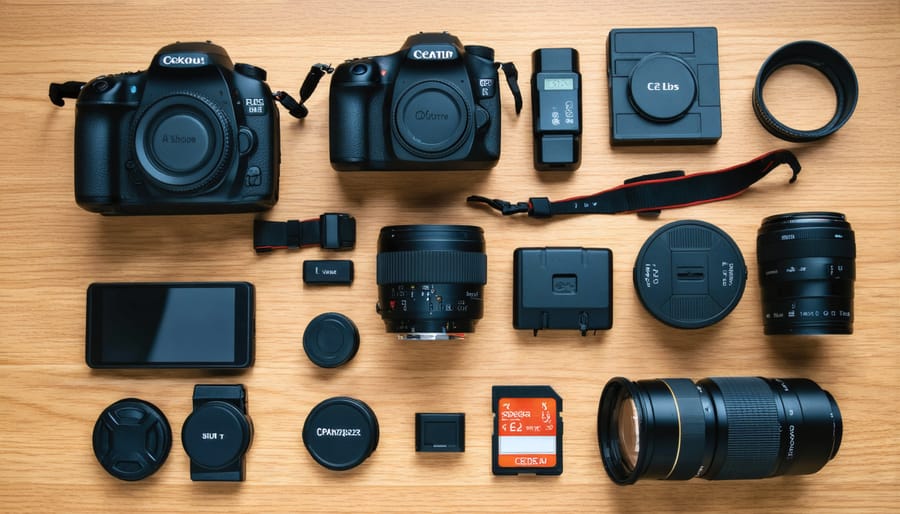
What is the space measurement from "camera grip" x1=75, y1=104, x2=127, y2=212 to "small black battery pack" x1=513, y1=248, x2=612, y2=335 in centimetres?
75

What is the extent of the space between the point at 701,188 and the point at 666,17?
0.34 meters

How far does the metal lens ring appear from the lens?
123cm

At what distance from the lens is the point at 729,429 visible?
108 centimetres

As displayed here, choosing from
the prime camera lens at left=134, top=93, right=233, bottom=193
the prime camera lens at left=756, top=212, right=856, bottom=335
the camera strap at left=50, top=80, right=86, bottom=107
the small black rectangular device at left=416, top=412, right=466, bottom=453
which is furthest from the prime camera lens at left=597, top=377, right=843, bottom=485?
the camera strap at left=50, top=80, right=86, bottom=107

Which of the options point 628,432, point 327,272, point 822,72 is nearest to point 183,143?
point 327,272

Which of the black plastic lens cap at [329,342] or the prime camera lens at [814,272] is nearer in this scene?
the prime camera lens at [814,272]

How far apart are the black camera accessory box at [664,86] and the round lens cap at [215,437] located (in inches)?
34.7

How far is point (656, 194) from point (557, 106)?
25 centimetres

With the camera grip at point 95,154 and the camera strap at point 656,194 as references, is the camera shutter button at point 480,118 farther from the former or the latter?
the camera grip at point 95,154

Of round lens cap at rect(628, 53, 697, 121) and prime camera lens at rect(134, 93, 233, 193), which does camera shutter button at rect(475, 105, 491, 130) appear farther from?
prime camera lens at rect(134, 93, 233, 193)

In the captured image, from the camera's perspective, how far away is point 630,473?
1.12 m

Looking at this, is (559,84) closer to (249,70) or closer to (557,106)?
(557,106)

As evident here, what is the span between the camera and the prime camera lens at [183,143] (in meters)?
1.13

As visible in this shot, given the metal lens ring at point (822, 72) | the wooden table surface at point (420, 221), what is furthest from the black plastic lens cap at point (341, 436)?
the metal lens ring at point (822, 72)
